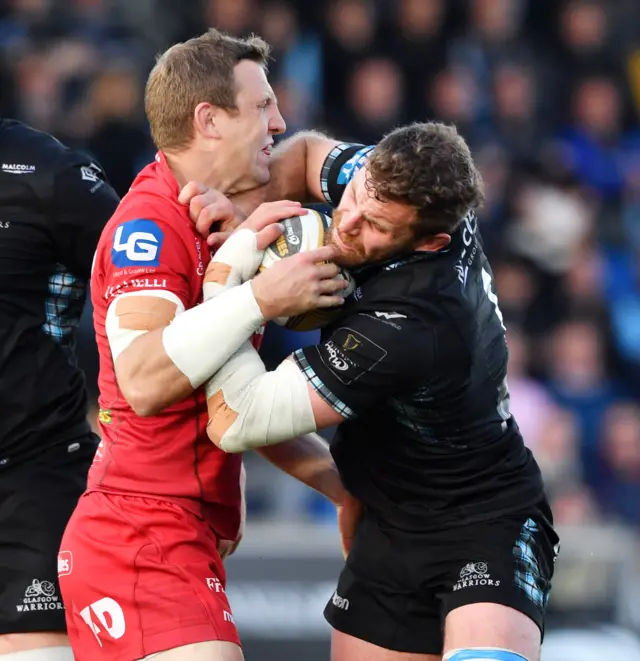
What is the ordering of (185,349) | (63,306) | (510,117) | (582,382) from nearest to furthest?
(185,349) → (63,306) → (582,382) → (510,117)

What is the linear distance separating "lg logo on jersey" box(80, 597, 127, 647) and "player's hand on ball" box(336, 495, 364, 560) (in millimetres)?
1013

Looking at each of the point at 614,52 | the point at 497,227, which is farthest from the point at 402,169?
the point at 614,52

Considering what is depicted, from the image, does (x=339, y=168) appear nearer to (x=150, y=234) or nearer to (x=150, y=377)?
(x=150, y=234)

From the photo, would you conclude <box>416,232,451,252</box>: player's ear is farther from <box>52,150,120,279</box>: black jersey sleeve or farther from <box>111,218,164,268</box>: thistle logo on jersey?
<box>52,150,120,279</box>: black jersey sleeve

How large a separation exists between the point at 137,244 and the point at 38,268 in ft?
1.94

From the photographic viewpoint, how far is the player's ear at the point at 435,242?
13.0 ft

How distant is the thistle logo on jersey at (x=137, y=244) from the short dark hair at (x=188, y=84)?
38cm

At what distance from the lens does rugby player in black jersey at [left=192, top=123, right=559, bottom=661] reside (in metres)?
3.83

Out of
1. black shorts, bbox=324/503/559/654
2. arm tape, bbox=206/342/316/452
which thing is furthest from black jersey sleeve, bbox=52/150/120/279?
black shorts, bbox=324/503/559/654

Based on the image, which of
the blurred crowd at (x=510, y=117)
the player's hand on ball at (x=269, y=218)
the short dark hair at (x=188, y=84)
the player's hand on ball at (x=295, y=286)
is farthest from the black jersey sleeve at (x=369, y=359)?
the blurred crowd at (x=510, y=117)

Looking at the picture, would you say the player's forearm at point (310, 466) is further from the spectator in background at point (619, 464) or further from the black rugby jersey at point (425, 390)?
the spectator in background at point (619, 464)

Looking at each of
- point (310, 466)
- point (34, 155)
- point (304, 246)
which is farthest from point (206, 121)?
point (310, 466)

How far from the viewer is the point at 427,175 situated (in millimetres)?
3789

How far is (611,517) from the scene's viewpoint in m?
8.88
